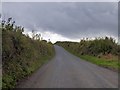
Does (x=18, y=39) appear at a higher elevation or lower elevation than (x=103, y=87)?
higher

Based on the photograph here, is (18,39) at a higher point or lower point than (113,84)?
higher

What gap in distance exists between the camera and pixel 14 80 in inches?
528

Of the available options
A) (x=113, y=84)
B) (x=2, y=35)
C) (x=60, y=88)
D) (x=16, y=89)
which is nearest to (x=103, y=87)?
(x=113, y=84)

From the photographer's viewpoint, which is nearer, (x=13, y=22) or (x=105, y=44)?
(x=13, y=22)

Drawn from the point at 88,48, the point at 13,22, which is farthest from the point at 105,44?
the point at 13,22

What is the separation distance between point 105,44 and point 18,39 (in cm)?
2487

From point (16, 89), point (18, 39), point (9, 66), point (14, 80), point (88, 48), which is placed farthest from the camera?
point (88, 48)

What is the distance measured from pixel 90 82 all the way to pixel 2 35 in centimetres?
641

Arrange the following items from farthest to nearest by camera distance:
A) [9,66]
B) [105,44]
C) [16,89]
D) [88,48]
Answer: [88,48]
[105,44]
[9,66]
[16,89]

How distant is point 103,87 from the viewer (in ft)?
41.4

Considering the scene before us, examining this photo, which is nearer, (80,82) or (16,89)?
(16,89)

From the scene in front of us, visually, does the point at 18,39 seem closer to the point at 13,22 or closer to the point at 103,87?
the point at 13,22

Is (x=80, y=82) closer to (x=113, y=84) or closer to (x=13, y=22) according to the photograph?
(x=113, y=84)

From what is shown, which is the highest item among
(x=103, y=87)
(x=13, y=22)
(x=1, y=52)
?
(x=13, y=22)
